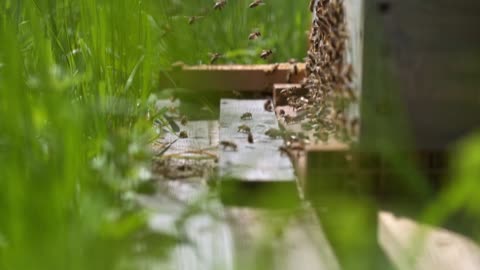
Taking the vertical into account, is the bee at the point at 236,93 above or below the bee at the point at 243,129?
above

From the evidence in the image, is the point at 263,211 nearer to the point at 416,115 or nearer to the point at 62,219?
the point at 416,115

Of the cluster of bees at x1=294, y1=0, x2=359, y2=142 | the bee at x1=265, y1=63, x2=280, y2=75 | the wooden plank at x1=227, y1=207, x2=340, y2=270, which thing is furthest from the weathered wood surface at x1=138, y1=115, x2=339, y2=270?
the bee at x1=265, y1=63, x2=280, y2=75

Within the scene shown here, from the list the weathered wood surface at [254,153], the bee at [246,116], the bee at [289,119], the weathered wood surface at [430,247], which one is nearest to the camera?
the weathered wood surface at [430,247]

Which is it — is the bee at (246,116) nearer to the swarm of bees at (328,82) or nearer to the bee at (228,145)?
the swarm of bees at (328,82)

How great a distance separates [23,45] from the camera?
3.53 m

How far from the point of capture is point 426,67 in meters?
2.76

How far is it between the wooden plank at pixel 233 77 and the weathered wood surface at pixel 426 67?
4.73 feet

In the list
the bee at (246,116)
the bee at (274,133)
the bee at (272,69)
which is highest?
the bee at (272,69)

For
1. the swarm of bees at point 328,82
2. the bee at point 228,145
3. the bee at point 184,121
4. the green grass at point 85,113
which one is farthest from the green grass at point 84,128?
the swarm of bees at point 328,82

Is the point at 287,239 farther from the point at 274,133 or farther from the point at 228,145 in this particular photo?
the point at 274,133

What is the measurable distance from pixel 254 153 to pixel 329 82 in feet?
1.26

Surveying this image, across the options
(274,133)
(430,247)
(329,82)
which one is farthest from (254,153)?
(430,247)

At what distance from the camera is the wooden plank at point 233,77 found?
4.20m

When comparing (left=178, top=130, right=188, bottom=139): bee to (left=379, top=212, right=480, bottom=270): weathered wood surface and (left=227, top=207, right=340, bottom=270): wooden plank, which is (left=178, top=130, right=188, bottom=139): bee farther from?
(left=379, top=212, right=480, bottom=270): weathered wood surface
